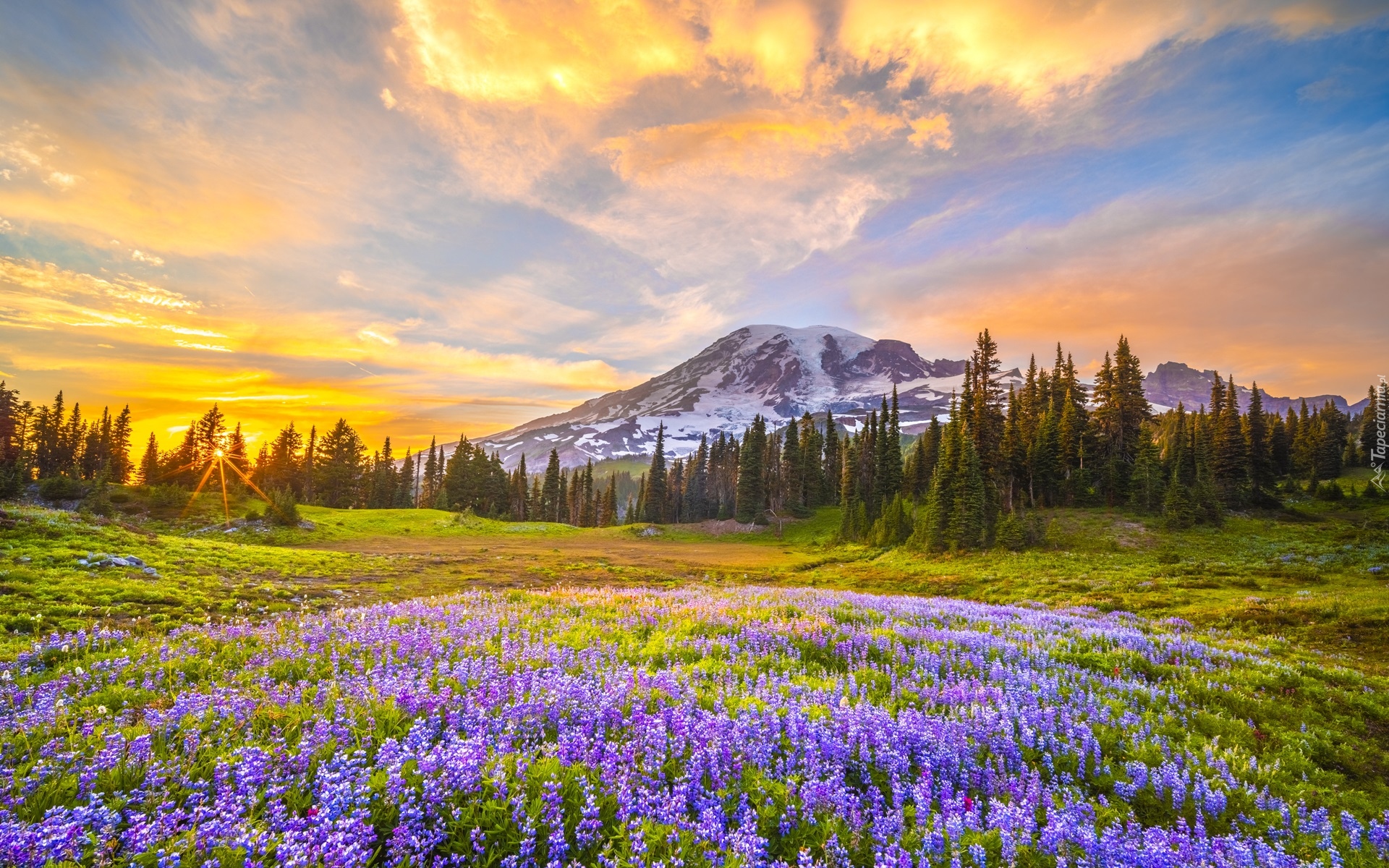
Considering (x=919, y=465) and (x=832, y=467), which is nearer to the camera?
(x=919, y=465)

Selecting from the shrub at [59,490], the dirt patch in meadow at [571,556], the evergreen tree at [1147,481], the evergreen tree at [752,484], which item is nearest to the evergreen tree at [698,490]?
the evergreen tree at [752,484]

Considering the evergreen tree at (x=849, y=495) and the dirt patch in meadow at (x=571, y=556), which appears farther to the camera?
the evergreen tree at (x=849, y=495)

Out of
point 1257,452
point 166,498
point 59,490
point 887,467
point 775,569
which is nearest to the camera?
point 775,569

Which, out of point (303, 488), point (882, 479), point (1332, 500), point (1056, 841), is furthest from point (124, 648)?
point (303, 488)

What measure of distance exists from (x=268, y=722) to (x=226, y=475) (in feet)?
344

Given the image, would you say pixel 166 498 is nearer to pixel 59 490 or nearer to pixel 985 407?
pixel 59 490

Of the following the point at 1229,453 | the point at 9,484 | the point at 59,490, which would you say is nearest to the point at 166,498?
the point at 59,490

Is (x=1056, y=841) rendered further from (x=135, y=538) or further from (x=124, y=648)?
(x=135, y=538)

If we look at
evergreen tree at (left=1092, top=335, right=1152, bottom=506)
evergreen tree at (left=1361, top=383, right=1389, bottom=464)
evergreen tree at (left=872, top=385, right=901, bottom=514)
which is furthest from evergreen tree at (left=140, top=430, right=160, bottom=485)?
evergreen tree at (left=1361, top=383, right=1389, bottom=464)

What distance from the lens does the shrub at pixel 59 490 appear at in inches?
1943

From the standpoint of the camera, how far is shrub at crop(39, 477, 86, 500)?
49.3 metres

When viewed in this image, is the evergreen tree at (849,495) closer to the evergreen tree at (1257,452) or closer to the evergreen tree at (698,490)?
the evergreen tree at (698,490)

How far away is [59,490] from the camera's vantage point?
49.6 meters

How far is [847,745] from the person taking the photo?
5.90 m
